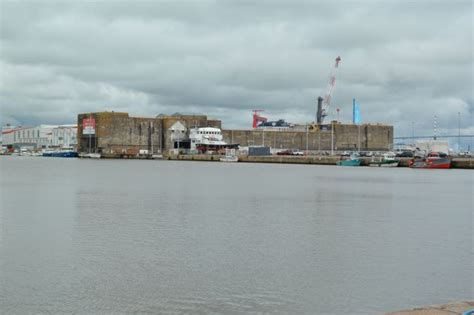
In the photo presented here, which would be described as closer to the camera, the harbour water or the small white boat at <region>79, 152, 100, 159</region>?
the harbour water

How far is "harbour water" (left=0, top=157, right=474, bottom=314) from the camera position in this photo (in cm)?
1243

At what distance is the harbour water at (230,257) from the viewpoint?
12430 mm

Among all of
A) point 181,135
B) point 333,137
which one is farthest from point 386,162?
point 333,137

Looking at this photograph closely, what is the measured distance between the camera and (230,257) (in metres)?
16.5

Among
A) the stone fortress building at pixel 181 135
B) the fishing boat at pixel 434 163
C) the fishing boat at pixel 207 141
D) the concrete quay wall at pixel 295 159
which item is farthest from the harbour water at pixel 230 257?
the stone fortress building at pixel 181 135

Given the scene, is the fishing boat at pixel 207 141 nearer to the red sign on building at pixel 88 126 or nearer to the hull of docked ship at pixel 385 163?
the red sign on building at pixel 88 126

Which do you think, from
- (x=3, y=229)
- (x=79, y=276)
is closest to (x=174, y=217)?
(x=3, y=229)

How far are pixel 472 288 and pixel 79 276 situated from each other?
330 inches

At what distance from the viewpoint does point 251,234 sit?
20438 mm

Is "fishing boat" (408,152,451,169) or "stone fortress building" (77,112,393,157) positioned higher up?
"stone fortress building" (77,112,393,157)

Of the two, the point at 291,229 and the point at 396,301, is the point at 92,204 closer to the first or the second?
the point at 291,229

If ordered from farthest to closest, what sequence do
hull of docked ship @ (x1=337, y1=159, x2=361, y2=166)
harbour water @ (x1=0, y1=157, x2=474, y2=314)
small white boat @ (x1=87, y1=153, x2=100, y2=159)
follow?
small white boat @ (x1=87, y1=153, x2=100, y2=159)
hull of docked ship @ (x1=337, y1=159, x2=361, y2=166)
harbour water @ (x1=0, y1=157, x2=474, y2=314)

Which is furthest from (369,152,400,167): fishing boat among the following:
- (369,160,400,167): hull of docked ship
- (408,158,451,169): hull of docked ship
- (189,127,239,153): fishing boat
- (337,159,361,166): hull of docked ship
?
(189,127,239,153): fishing boat

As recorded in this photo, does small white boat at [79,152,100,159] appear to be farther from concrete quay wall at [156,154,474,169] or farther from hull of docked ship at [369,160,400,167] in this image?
hull of docked ship at [369,160,400,167]
